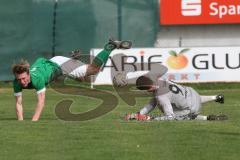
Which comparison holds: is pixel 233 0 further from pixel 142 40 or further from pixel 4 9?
pixel 4 9

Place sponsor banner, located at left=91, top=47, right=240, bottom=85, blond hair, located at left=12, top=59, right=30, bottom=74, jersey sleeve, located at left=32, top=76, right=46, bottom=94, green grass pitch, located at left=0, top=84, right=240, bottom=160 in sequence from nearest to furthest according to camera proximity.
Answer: green grass pitch, located at left=0, top=84, right=240, bottom=160, blond hair, located at left=12, top=59, right=30, bottom=74, jersey sleeve, located at left=32, top=76, right=46, bottom=94, sponsor banner, located at left=91, top=47, right=240, bottom=85

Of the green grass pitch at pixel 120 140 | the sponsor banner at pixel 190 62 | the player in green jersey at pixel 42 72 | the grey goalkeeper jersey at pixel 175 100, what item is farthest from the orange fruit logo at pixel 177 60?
the green grass pitch at pixel 120 140

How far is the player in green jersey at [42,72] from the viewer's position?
13969 mm

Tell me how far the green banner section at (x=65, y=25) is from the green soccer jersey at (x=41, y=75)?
14467 millimetres

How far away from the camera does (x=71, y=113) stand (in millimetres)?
17500

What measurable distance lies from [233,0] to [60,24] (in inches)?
261

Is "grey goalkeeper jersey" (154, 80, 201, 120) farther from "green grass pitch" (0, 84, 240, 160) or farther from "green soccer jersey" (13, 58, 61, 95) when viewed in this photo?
"green soccer jersey" (13, 58, 61, 95)

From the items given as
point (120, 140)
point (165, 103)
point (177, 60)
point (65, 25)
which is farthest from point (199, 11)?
point (120, 140)

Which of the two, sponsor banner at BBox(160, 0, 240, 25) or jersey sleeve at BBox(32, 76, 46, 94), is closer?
jersey sleeve at BBox(32, 76, 46, 94)

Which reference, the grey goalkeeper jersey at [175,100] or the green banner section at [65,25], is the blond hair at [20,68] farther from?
the green banner section at [65,25]

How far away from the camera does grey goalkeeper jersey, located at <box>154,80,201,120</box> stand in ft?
46.4

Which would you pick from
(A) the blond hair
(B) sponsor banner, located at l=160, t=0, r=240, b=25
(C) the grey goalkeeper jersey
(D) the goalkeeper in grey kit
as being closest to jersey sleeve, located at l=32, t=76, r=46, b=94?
(A) the blond hair

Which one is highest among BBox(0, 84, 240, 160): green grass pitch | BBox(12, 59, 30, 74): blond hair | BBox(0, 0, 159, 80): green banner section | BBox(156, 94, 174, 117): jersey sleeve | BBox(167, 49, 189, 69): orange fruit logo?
BBox(0, 0, 159, 80): green banner section

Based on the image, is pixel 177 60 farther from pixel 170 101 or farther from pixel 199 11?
pixel 170 101
